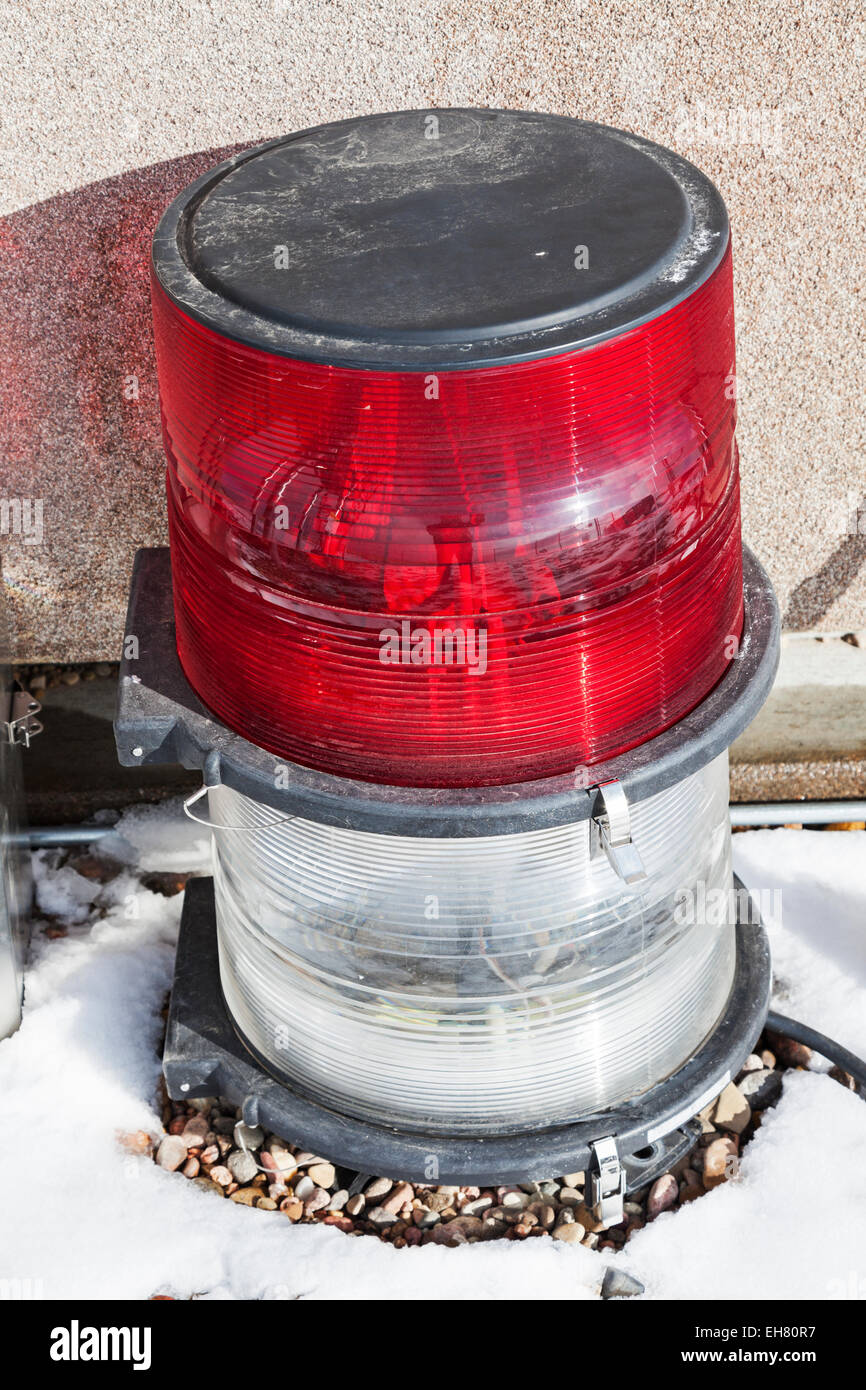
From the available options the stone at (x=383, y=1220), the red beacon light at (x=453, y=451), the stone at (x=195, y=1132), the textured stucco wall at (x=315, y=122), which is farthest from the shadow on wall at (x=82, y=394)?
the stone at (x=383, y=1220)

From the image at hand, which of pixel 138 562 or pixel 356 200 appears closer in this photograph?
pixel 356 200

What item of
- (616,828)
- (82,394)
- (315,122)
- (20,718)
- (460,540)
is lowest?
(20,718)

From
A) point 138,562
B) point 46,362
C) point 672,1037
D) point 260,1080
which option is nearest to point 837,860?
point 672,1037

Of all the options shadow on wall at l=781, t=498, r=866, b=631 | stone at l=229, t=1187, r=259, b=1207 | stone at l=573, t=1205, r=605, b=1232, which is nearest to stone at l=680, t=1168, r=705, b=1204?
stone at l=573, t=1205, r=605, b=1232

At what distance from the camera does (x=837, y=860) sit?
9.58 feet

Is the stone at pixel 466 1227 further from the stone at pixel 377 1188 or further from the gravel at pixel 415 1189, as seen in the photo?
the stone at pixel 377 1188

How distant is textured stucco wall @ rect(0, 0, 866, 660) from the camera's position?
238 centimetres

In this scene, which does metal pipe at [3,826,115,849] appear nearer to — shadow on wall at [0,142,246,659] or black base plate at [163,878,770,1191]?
shadow on wall at [0,142,246,659]

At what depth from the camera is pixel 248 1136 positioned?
2506mm

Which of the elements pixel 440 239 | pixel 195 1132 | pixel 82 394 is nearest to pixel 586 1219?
pixel 195 1132

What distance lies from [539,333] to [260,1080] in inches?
48.1

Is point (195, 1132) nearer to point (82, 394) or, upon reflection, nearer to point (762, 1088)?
point (762, 1088)

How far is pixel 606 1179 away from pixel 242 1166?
0.56m

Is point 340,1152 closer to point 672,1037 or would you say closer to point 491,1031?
point 491,1031
